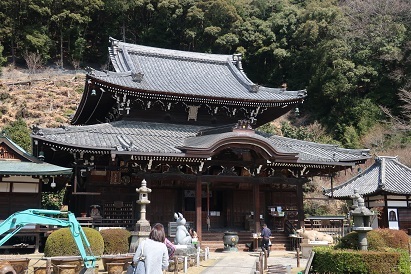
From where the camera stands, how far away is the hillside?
5053 cm

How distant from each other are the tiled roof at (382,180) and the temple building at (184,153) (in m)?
4.62

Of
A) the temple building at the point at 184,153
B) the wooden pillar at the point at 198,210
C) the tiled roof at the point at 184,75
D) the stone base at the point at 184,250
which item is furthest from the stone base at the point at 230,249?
the tiled roof at the point at 184,75

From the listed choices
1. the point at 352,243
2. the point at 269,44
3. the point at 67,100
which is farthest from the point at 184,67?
the point at 269,44

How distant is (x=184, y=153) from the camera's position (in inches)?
803

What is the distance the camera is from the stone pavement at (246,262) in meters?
14.7

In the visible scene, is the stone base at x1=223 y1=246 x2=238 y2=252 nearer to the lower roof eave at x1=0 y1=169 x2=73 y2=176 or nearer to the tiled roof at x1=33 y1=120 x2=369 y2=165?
the tiled roof at x1=33 y1=120 x2=369 y2=165

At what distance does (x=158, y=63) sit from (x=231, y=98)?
26.7 ft

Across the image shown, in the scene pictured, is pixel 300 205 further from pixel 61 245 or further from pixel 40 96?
pixel 40 96

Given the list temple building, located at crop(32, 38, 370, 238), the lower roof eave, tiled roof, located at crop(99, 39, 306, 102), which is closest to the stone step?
temple building, located at crop(32, 38, 370, 238)

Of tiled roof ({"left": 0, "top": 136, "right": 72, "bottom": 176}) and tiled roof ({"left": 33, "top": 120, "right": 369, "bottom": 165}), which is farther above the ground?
tiled roof ({"left": 33, "top": 120, "right": 369, "bottom": 165})

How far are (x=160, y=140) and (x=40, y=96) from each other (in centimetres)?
3715

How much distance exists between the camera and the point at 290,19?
206ft

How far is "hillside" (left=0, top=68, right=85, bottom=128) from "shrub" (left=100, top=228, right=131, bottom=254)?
34.2 m

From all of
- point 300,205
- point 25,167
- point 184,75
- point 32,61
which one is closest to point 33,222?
point 25,167
